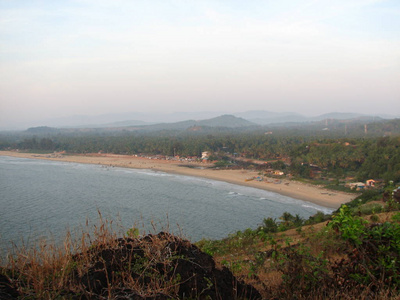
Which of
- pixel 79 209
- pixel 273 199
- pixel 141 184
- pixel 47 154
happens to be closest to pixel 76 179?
pixel 141 184

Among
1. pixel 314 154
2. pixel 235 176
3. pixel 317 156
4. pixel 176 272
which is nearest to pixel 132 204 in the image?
pixel 235 176

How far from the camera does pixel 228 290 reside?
3.08 metres

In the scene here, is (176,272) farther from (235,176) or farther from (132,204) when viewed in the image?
(235,176)

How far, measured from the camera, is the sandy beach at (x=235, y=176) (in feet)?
80.4

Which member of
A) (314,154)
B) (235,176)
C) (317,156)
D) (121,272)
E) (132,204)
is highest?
(121,272)

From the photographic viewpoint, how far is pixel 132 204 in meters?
21.9

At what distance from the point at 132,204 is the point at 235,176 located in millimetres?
15708

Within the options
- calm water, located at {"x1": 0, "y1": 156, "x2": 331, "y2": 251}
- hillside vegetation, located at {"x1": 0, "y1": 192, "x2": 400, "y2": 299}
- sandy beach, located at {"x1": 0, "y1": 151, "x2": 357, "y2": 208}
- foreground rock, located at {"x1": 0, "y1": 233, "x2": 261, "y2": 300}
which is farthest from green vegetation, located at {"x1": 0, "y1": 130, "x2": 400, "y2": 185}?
foreground rock, located at {"x1": 0, "y1": 233, "x2": 261, "y2": 300}

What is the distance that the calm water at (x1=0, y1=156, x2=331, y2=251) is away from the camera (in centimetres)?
1639

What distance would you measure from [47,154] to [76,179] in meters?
30.2

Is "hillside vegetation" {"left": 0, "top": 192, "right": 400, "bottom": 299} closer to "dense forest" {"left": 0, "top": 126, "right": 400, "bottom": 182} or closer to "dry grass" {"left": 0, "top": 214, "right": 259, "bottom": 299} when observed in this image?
"dry grass" {"left": 0, "top": 214, "right": 259, "bottom": 299}

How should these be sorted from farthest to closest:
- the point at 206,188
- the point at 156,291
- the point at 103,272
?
the point at 206,188 → the point at 103,272 → the point at 156,291

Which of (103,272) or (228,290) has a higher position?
(103,272)

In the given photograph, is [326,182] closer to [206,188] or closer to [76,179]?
[206,188]
